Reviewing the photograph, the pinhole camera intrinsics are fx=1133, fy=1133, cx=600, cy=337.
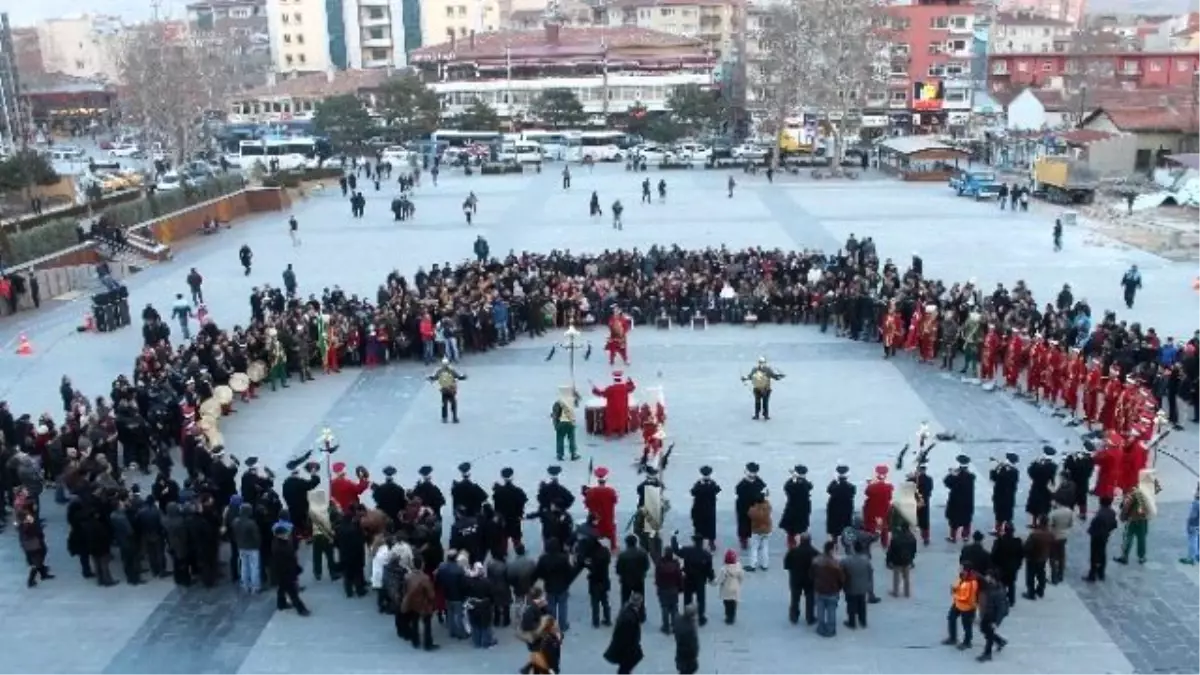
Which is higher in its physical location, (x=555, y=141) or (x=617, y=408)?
(x=555, y=141)

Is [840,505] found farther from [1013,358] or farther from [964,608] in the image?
[1013,358]

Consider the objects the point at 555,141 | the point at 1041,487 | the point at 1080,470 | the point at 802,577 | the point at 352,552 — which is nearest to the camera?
the point at 802,577

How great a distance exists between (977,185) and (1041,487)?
3536cm

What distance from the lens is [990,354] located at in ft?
62.0

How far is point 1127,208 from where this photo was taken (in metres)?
40.0

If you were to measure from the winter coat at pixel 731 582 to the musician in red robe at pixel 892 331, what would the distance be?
431 inches

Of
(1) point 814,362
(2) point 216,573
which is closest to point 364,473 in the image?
(2) point 216,573

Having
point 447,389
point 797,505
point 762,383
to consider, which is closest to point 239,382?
point 447,389

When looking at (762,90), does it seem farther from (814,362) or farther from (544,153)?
(814,362)

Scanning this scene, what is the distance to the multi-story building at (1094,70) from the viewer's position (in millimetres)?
75062

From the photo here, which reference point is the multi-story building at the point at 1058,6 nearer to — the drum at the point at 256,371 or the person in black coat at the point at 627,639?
the drum at the point at 256,371

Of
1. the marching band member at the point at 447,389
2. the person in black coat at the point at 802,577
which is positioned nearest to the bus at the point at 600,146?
the marching band member at the point at 447,389

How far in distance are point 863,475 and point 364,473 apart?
669 cm

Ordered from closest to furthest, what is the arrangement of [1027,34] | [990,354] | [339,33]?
[990,354], [1027,34], [339,33]
